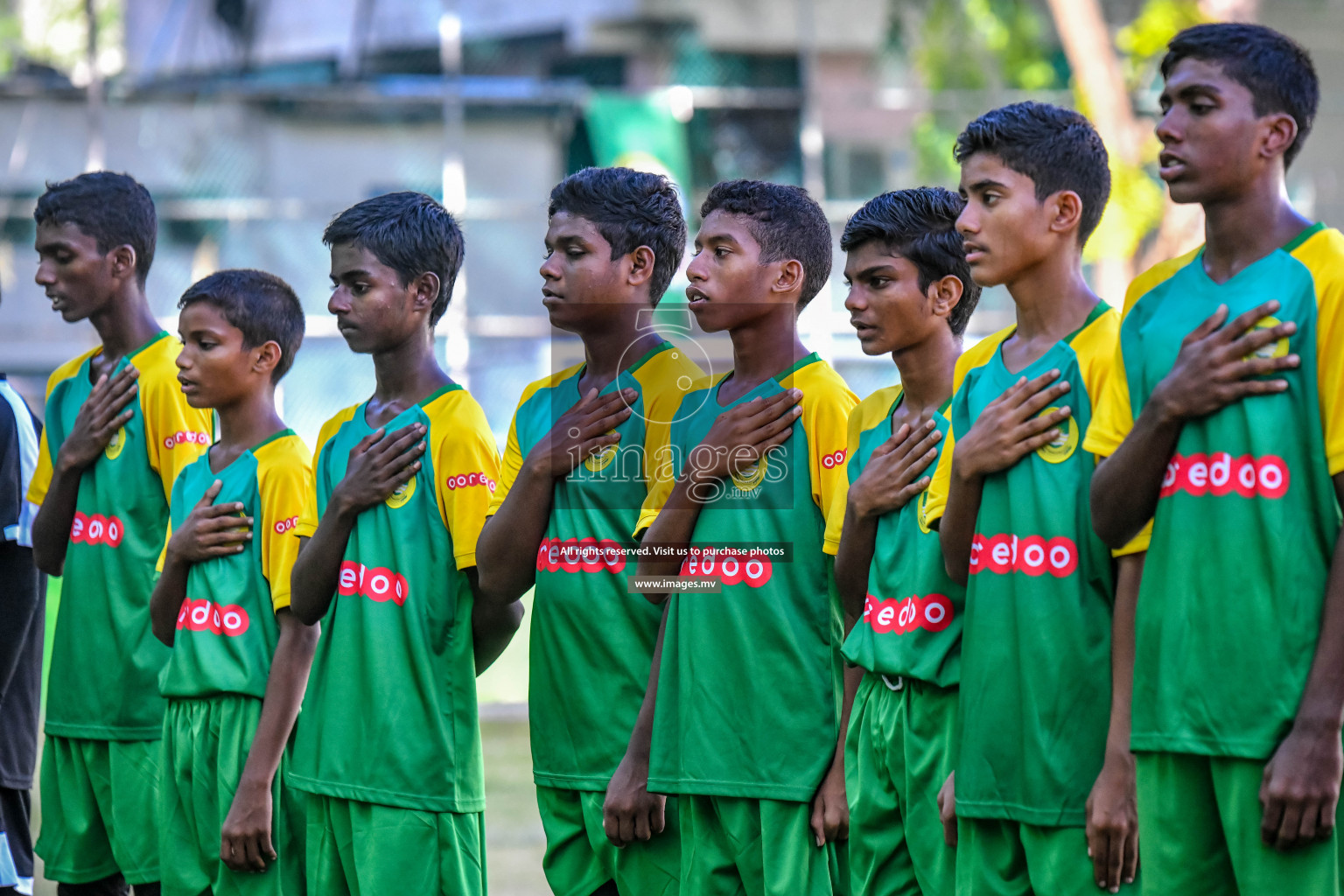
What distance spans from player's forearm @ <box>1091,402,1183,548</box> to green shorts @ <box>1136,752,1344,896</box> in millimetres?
344

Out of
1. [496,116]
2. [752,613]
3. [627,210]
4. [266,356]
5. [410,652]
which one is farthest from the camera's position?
[496,116]

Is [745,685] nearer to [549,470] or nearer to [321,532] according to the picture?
[549,470]

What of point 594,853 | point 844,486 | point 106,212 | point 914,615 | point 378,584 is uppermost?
point 106,212

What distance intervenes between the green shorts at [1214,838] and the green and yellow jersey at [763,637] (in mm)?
799

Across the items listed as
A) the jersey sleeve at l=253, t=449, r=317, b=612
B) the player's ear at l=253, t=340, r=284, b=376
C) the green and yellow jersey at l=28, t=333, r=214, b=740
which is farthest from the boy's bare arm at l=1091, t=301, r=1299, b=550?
the green and yellow jersey at l=28, t=333, r=214, b=740

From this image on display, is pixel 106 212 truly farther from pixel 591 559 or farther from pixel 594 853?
pixel 594 853

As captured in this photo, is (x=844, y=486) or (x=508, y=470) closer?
(x=844, y=486)

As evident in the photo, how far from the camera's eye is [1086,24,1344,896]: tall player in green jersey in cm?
202

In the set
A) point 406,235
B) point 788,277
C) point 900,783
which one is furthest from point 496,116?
point 900,783

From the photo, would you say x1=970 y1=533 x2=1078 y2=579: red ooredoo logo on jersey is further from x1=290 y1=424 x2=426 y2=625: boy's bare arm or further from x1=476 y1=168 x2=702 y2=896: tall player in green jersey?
x1=290 y1=424 x2=426 y2=625: boy's bare arm

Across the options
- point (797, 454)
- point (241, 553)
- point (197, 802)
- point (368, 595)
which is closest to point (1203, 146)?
point (797, 454)

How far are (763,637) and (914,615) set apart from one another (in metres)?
0.34

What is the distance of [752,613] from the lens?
2.90m

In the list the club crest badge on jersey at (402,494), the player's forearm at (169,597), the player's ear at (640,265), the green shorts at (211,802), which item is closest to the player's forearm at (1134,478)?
the player's ear at (640,265)
